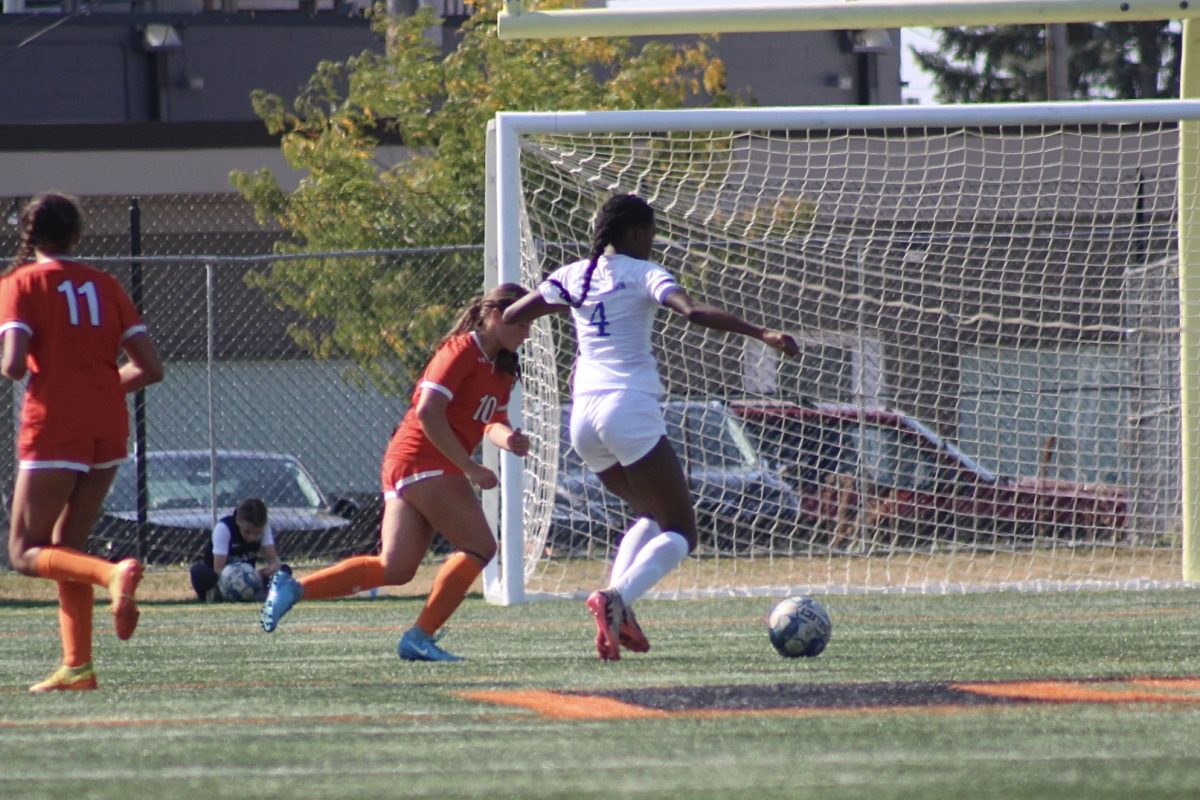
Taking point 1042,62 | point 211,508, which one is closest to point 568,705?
point 211,508

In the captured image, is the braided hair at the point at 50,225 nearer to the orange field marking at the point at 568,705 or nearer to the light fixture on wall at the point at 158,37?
the orange field marking at the point at 568,705

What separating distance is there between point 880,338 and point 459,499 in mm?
6507

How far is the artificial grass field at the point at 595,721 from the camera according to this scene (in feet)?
13.7

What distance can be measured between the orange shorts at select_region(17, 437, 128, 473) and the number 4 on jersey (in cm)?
189

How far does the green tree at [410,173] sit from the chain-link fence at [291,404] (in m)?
0.02

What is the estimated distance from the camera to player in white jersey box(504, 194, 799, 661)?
7145mm

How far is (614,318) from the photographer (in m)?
7.23

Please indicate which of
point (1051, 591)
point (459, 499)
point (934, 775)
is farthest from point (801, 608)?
point (1051, 591)

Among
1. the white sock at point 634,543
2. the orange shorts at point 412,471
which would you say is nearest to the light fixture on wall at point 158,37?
the orange shorts at point 412,471

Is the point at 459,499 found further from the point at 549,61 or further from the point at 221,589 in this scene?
the point at 549,61

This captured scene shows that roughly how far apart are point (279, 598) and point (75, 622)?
1.03m

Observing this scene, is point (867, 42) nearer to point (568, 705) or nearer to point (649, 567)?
point (649, 567)

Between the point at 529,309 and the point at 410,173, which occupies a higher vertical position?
the point at 410,173

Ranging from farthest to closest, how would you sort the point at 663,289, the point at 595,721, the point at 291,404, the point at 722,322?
the point at 291,404 < the point at 663,289 < the point at 722,322 < the point at 595,721
